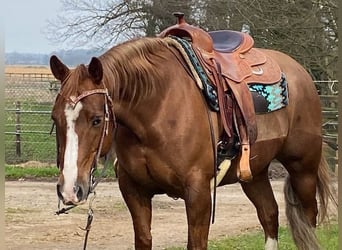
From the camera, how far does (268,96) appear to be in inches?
162

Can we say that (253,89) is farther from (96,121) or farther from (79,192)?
(79,192)

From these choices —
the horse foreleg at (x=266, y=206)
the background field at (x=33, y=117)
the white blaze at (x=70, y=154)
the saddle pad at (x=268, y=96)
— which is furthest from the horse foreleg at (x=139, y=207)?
the background field at (x=33, y=117)

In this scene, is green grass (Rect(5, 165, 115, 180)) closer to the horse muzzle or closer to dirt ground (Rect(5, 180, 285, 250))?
dirt ground (Rect(5, 180, 285, 250))

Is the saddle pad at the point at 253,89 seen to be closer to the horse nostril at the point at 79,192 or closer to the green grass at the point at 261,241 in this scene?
the horse nostril at the point at 79,192

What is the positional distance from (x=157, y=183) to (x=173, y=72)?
60 cm

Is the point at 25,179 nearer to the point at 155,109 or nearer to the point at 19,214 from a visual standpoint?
the point at 19,214

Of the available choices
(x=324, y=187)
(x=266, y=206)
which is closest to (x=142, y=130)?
(x=266, y=206)

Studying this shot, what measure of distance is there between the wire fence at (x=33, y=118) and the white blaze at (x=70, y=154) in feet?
25.3

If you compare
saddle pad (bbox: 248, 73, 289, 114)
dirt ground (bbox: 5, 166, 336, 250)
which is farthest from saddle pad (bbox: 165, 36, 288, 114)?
dirt ground (bbox: 5, 166, 336, 250)

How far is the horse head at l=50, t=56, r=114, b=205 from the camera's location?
9.61 feet

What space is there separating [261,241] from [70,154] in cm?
338

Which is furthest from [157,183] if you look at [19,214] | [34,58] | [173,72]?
[19,214]

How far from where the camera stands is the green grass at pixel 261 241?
17.3 feet

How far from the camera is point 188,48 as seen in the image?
370 centimetres
